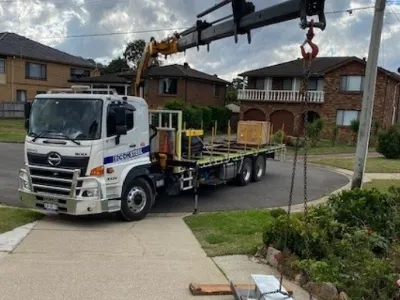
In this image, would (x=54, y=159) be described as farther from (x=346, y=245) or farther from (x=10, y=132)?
(x=10, y=132)

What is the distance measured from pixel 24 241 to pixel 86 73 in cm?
4369

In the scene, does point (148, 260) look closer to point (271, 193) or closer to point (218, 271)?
point (218, 271)

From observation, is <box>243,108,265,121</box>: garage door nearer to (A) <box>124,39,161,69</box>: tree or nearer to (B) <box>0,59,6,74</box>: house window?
(B) <box>0,59,6,74</box>: house window

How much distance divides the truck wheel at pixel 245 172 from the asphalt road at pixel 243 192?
0.70 feet

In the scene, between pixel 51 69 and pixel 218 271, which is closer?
pixel 218 271

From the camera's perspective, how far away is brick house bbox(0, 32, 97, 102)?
4159 centimetres

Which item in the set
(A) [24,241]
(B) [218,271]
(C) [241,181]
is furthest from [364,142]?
(A) [24,241]

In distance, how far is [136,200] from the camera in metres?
10.1

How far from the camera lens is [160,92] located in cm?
4219

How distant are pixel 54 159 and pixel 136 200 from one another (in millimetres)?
1994

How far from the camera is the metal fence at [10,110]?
3928cm

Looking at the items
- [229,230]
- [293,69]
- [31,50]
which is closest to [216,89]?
[293,69]

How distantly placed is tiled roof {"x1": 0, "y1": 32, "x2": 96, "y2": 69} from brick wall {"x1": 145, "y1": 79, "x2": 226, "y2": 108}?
10371 mm

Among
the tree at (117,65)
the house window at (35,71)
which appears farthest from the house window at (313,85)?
the tree at (117,65)
